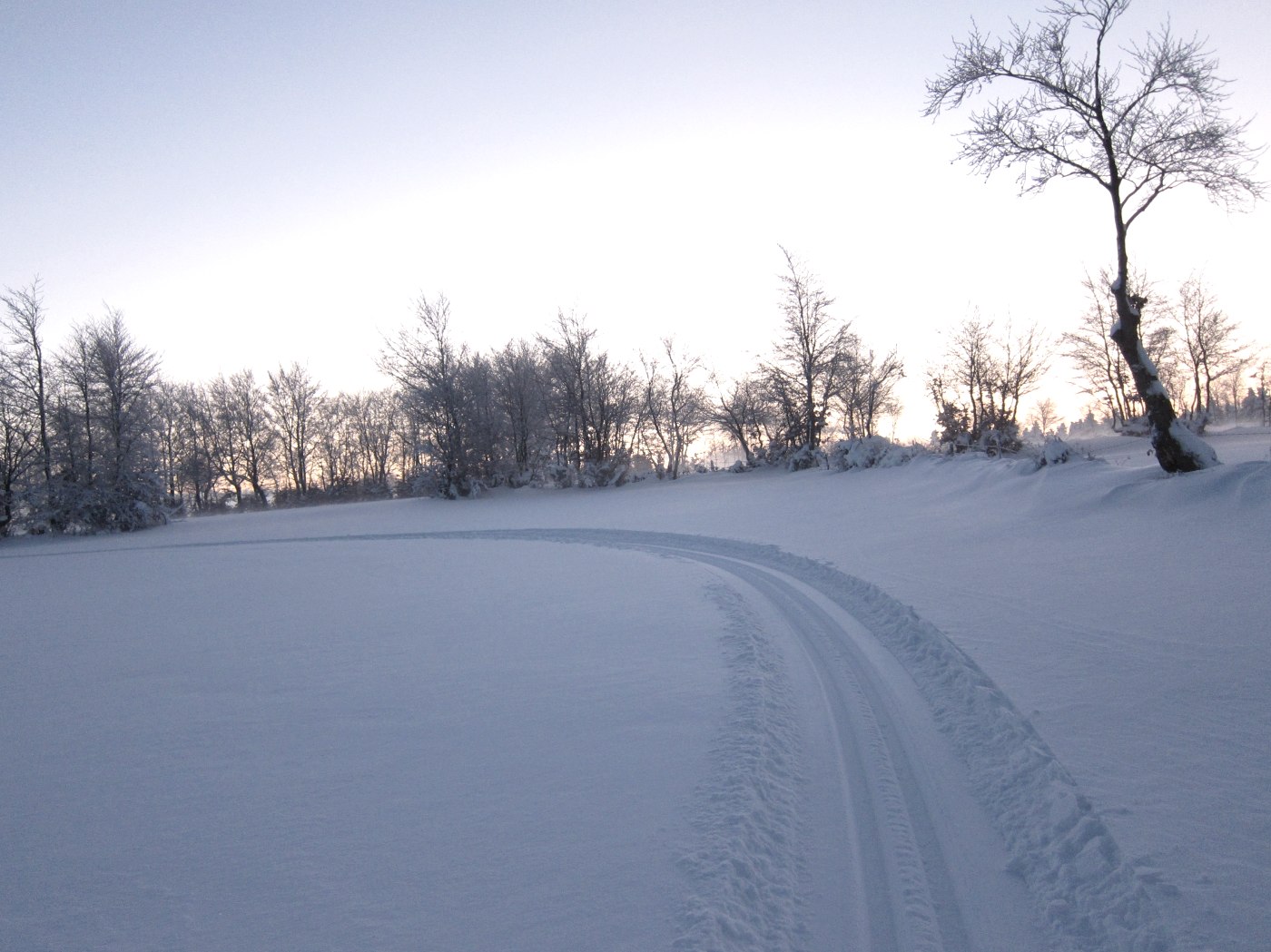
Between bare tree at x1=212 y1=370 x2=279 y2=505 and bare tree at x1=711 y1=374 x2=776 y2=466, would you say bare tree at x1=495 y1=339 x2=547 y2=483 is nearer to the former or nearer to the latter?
bare tree at x1=711 y1=374 x2=776 y2=466

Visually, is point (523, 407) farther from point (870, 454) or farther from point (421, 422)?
point (870, 454)

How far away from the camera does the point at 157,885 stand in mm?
3158

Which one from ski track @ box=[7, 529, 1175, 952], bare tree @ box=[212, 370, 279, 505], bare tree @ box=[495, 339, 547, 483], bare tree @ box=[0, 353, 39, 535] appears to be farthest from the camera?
bare tree @ box=[212, 370, 279, 505]

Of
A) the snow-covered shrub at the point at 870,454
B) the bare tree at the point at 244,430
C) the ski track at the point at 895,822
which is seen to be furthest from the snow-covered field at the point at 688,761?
the bare tree at the point at 244,430

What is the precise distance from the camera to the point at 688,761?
4.25 m

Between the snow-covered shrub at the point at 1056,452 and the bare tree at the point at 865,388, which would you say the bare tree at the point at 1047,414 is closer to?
the bare tree at the point at 865,388

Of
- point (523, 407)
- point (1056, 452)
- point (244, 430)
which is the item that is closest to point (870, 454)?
point (1056, 452)

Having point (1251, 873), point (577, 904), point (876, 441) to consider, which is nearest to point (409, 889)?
point (577, 904)

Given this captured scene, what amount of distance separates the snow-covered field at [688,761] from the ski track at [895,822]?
0.02m

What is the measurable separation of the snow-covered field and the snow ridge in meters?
0.02

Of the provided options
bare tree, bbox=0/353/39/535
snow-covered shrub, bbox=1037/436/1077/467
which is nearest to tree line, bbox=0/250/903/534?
bare tree, bbox=0/353/39/535

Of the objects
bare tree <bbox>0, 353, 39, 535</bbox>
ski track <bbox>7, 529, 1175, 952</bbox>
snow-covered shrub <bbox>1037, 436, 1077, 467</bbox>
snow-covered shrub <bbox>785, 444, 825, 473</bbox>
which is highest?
bare tree <bbox>0, 353, 39, 535</bbox>

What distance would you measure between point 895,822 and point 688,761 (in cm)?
128

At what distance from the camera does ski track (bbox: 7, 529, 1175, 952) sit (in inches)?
110
